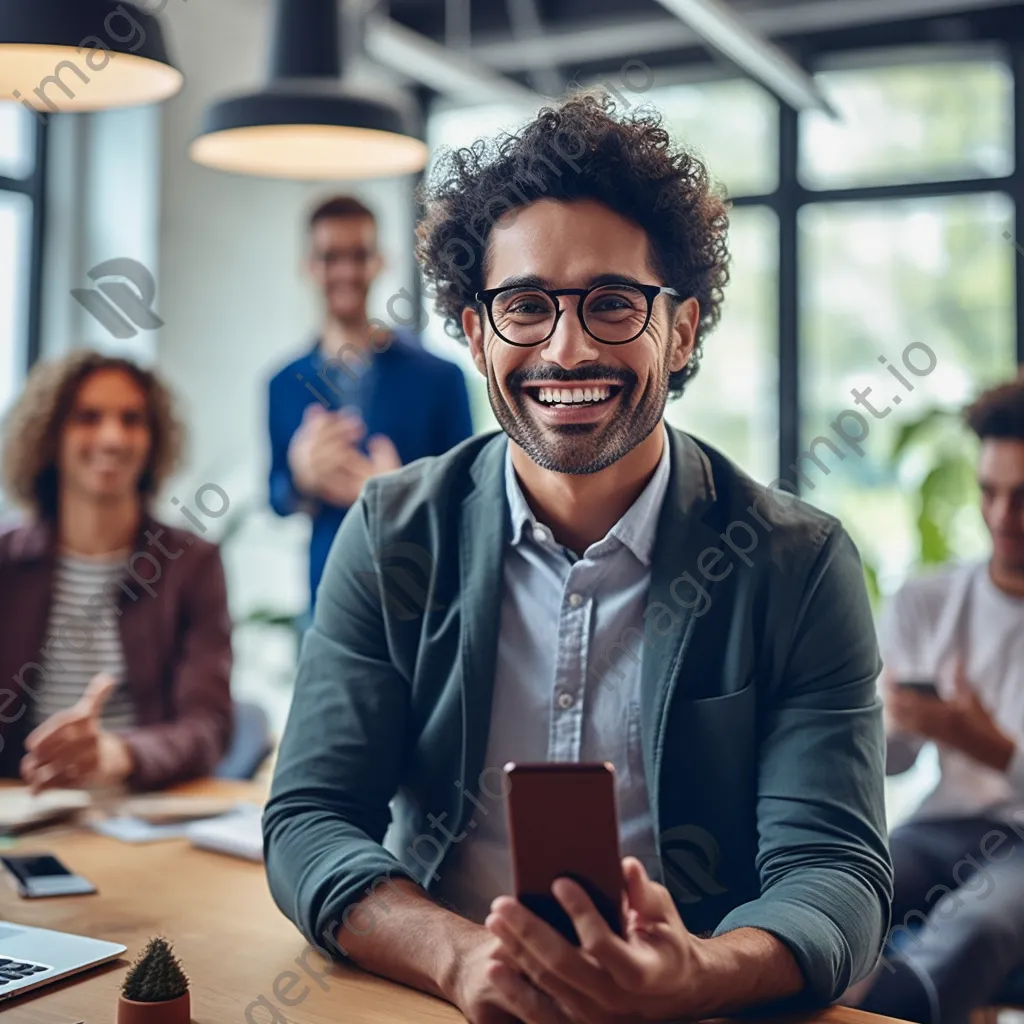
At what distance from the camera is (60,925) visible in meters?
1.55

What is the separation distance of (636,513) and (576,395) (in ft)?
0.59

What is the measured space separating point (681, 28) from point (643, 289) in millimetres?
3622

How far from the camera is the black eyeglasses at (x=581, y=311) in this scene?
61.1 inches

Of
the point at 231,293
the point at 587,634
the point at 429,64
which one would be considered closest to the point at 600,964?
the point at 587,634

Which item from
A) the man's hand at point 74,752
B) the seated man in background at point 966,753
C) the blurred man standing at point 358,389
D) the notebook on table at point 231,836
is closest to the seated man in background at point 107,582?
the man's hand at point 74,752

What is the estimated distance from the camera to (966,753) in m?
2.58

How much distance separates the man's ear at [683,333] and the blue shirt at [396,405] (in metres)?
1.65

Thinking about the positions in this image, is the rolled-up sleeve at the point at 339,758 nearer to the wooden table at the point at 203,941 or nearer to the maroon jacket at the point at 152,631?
the wooden table at the point at 203,941

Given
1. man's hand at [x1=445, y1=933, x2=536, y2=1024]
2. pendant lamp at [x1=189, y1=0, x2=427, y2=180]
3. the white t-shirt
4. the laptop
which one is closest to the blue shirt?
pendant lamp at [x1=189, y1=0, x2=427, y2=180]

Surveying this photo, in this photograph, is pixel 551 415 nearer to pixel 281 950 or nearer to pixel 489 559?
pixel 489 559

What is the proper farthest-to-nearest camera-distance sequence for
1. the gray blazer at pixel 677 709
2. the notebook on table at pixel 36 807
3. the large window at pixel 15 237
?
the large window at pixel 15 237 → the notebook on table at pixel 36 807 → the gray blazer at pixel 677 709

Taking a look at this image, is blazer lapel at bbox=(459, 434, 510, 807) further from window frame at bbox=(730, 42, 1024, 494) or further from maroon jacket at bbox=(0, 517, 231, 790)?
window frame at bbox=(730, 42, 1024, 494)

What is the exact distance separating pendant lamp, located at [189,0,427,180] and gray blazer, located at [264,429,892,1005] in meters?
1.01

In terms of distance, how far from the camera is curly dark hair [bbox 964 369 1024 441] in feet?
9.11
